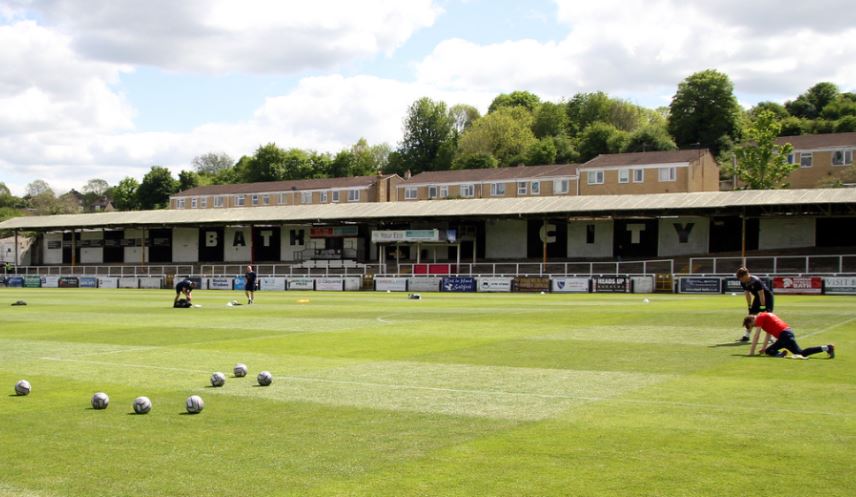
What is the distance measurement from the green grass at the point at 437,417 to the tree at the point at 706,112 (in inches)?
3780

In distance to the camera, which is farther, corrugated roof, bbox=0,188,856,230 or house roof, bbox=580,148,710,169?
house roof, bbox=580,148,710,169

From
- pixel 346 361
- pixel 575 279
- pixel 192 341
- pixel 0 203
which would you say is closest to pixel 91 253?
pixel 575 279

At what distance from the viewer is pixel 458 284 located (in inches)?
2445

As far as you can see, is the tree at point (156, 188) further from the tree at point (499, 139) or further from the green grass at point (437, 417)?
the green grass at point (437, 417)

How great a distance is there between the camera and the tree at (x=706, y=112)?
115 meters

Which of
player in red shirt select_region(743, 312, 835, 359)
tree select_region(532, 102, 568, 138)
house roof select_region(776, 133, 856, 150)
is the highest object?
tree select_region(532, 102, 568, 138)

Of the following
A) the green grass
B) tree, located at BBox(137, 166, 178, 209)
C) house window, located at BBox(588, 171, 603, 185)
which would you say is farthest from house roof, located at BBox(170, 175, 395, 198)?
the green grass

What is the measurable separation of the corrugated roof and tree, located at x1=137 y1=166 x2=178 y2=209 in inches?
2569

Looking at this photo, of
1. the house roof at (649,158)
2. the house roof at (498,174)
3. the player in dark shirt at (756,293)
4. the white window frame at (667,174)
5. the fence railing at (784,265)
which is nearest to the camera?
the player in dark shirt at (756,293)

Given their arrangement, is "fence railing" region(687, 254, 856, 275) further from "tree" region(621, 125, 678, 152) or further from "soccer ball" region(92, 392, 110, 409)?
"tree" region(621, 125, 678, 152)

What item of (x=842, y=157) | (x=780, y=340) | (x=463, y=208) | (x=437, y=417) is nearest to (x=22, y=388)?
(x=437, y=417)

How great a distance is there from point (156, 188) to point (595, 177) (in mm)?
92185

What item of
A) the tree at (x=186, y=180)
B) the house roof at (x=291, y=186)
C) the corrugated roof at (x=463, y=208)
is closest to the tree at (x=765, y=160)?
the corrugated roof at (x=463, y=208)

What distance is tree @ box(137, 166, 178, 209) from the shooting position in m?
162
